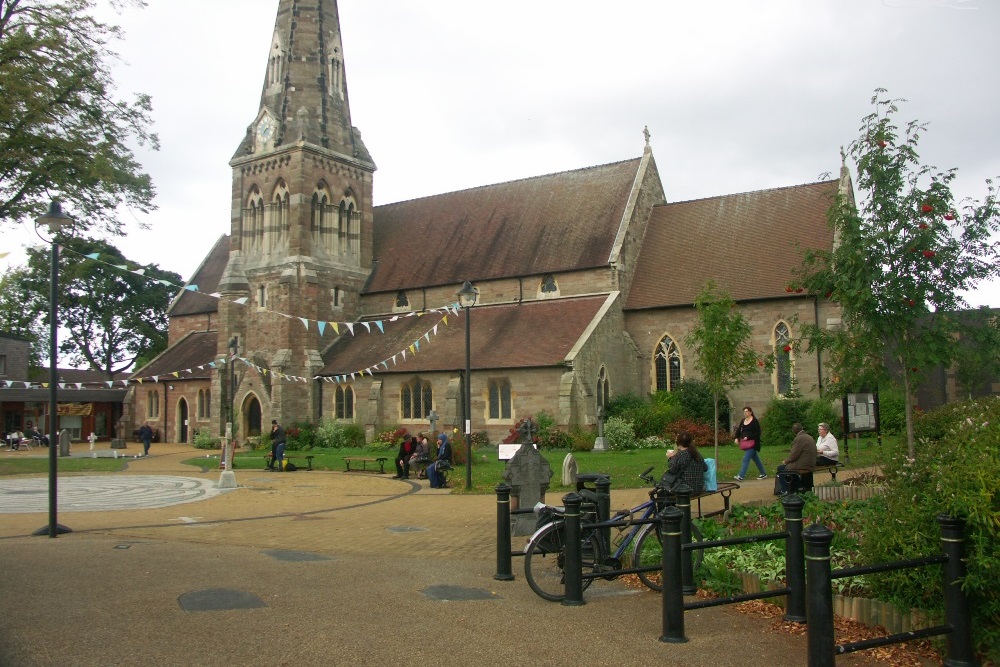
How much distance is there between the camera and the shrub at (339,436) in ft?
109

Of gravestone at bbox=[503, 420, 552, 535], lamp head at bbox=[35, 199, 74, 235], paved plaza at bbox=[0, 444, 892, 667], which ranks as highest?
lamp head at bbox=[35, 199, 74, 235]

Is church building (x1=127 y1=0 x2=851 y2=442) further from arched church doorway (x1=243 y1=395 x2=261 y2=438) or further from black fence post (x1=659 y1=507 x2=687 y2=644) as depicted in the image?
black fence post (x1=659 y1=507 x2=687 y2=644)

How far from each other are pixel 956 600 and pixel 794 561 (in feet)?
4.04

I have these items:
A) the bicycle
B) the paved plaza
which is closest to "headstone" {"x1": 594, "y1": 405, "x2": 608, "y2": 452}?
the paved plaza

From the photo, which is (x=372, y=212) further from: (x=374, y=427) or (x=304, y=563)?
(x=304, y=563)

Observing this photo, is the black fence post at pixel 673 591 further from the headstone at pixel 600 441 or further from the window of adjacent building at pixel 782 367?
the window of adjacent building at pixel 782 367

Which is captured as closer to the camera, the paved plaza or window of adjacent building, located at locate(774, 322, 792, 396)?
the paved plaza

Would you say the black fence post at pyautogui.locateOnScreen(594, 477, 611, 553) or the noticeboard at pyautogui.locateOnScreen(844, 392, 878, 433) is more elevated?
the noticeboard at pyautogui.locateOnScreen(844, 392, 878, 433)

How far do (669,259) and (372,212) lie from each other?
16.0 m

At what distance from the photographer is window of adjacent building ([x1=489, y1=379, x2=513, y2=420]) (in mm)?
30562

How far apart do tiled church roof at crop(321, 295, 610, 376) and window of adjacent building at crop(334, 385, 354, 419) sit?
99 cm

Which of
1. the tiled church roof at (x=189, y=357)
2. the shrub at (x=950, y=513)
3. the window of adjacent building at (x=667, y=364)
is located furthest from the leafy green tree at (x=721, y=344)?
the tiled church roof at (x=189, y=357)

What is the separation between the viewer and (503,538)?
8773 millimetres

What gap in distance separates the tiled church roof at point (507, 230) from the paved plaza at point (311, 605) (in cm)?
2112
